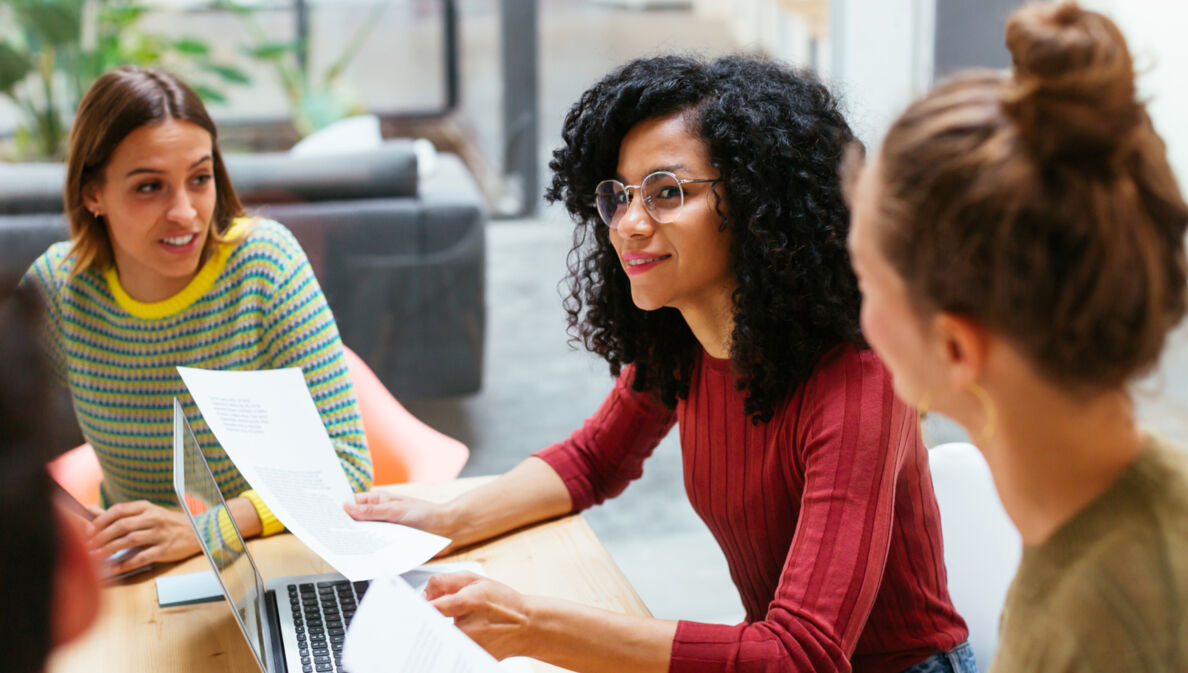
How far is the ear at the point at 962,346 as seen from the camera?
749 millimetres

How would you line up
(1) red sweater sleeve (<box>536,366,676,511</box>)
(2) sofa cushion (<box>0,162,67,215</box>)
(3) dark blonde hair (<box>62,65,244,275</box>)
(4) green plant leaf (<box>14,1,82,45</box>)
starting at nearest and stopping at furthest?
(1) red sweater sleeve (<box>536,366,676,511</box>) → (3) dark blonde hair (<box>62,65,244,275</box>) → (2) sofa cushion (<box>0,162,67,215</box>) → (4) green plant leaf (<box>14,1,82,45</box>)

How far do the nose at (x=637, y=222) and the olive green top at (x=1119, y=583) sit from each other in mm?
641

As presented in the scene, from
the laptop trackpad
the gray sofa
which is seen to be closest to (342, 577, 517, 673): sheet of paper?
the laptop trackpad

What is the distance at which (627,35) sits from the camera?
3.48 m

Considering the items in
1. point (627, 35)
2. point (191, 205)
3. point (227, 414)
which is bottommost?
point (227, 414)

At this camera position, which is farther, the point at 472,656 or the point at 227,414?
the point at 227,414

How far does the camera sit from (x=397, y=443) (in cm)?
204

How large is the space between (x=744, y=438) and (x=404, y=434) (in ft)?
2.96

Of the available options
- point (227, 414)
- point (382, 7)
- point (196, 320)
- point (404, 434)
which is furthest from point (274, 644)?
point (382, 7)

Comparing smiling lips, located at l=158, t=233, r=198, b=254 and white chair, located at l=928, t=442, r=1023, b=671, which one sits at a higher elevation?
smiling lips, located at l=158, t=233, r=198, b=254

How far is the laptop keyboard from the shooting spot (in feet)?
3.81

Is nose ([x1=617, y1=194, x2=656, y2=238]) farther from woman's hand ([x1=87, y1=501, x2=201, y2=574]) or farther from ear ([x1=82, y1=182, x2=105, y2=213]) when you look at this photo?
ear ([x1=82, y1=182, x2=105, y2=213])

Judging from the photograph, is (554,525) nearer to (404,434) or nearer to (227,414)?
(227,414)

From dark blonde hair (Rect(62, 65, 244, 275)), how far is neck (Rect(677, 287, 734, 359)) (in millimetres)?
824
